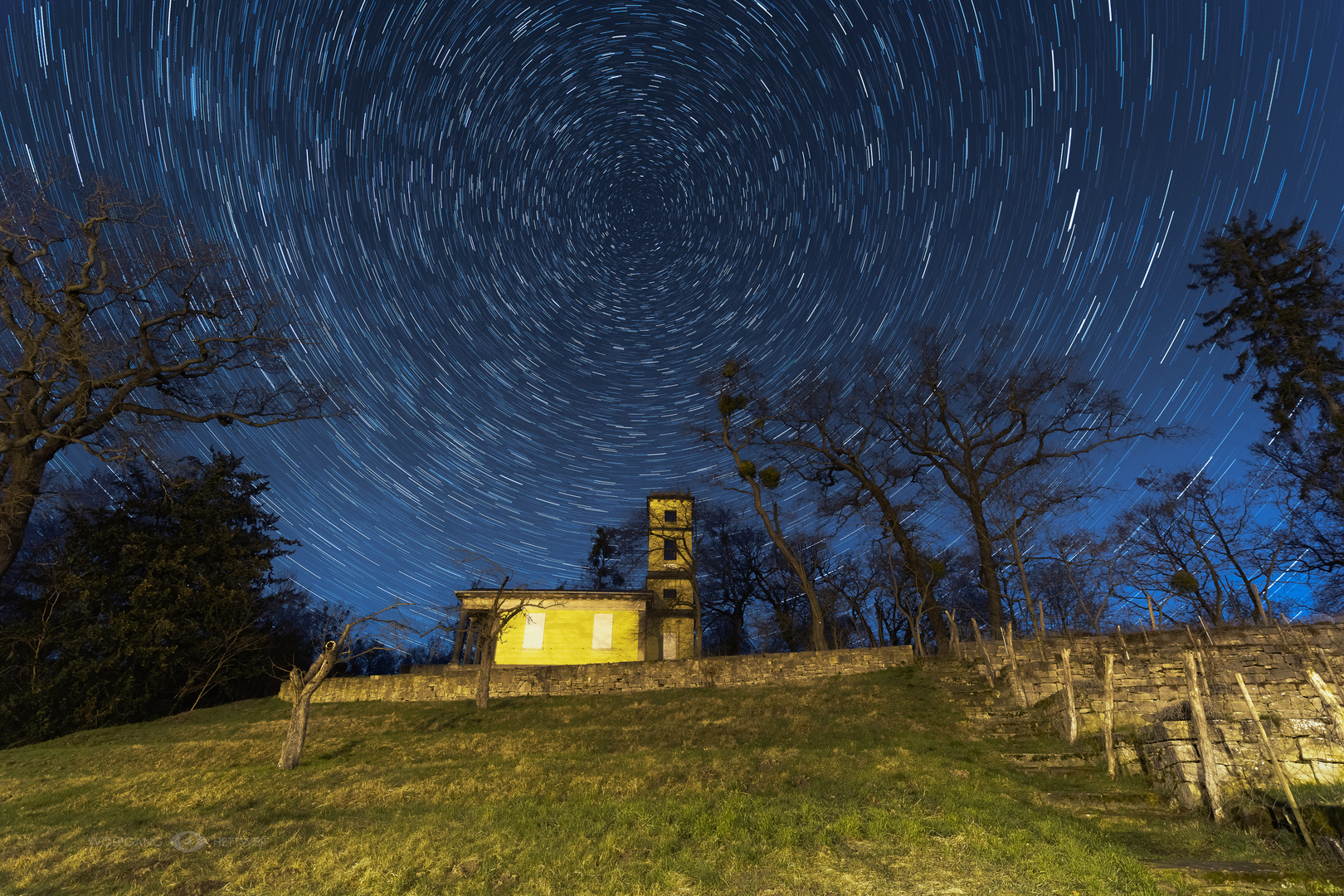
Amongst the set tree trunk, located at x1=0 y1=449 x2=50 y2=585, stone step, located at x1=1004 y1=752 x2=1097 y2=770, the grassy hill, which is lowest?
the grassy hill

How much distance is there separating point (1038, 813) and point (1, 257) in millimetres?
27178

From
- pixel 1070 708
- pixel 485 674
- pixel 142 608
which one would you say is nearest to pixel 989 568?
pixel 1070 708

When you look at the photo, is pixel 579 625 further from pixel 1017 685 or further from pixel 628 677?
pixel 1017 685

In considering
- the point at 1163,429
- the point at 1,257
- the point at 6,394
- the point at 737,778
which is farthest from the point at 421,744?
the point at 1163,429

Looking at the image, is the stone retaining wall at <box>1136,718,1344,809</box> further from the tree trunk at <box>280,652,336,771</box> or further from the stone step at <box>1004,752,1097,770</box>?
the tree trunk at <box>280,652,336,771</box>

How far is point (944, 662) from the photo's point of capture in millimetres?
19859

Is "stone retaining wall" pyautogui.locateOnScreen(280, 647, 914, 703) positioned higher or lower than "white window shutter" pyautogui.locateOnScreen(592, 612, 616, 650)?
lower

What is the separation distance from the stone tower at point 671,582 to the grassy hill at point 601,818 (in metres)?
22.1

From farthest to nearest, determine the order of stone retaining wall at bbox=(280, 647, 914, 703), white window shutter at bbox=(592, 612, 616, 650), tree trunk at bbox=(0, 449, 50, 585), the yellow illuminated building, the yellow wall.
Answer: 1. white window shutter at bbox=(592, 612, 616, 650)
2. the yellow illuminated building
3. the yellow wall
4. stone retaining wall at bbox=(280, 647, 914, 703)
5. tree trunk at bbox=(0, 449, 50, 585)

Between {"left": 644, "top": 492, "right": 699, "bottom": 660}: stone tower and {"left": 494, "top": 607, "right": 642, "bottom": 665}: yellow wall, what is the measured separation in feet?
5.90

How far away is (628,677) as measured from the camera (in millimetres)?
23328

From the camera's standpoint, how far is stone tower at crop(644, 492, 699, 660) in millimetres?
39156

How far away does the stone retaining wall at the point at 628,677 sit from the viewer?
22.0 meters

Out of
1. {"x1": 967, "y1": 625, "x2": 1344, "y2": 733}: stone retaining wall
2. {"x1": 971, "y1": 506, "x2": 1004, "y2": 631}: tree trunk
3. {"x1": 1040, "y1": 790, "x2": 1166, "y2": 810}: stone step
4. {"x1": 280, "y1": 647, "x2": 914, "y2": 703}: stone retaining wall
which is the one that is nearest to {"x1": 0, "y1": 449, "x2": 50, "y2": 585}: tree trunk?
{"x1": 280, "y1": 647, "x2": 914, "y2": 703}: stone retaining wall
